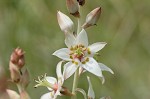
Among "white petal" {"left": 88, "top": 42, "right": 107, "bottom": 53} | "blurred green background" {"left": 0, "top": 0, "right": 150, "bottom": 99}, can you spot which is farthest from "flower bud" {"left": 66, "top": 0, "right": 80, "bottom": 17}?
"blurred green background" {"left": 0, "top": 0, "right": 150, "bottom": 99}

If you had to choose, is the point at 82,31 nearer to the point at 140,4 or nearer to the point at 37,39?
the point at 37,39

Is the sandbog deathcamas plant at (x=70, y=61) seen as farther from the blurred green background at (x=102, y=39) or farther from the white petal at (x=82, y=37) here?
the blurred green background at (x=102, y=39)

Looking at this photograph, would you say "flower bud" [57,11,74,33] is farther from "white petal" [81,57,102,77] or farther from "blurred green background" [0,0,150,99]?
"blurred green background" [0,0,150,99]

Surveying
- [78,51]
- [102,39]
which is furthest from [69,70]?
[102,39]

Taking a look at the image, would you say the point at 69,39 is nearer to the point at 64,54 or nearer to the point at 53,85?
the point at 64,54

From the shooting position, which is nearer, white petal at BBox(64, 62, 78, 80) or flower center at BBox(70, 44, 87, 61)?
white petal at BBox(64, 62, 78, 80)

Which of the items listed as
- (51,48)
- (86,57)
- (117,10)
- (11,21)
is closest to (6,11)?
(11,21)
